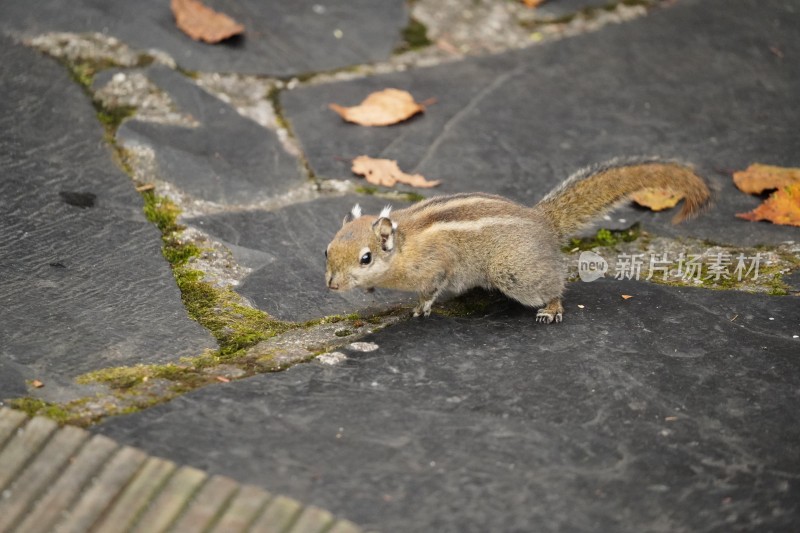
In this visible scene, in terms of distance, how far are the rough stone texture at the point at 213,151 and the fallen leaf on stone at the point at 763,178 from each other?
218 cm

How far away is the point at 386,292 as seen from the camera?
435cm

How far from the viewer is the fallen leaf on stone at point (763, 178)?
15.0ft

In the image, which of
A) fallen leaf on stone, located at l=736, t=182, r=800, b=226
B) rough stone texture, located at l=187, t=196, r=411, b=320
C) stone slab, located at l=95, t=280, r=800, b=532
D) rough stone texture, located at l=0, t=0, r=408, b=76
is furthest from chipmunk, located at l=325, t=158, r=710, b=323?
rough stone texture, located at l=0, t=0, r=408, b=76

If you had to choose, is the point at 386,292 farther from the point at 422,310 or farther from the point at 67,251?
the point at 67,251

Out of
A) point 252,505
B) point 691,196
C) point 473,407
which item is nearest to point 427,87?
point 691,196

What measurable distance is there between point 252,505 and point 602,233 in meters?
2.46

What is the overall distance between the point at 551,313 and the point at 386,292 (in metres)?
0.85

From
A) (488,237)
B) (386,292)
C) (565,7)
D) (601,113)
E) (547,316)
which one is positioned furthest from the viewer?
(565,7)

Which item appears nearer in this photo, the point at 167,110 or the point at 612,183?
the point at 612,183

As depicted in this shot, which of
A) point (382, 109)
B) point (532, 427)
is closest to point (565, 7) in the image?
point (382, 109)

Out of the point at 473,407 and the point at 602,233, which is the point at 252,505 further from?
the point at 602,233

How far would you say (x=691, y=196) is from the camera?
13.1 feet

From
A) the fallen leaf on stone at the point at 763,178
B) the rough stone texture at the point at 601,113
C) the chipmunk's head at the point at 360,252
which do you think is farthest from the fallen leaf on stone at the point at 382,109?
the fallen leaf on stone at the point at 763,178

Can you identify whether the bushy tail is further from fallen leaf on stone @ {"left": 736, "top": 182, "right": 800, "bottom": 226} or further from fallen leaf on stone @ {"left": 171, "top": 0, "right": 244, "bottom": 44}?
fallen leaf on stone @ {"left": 171, "top": 0, "right": 244, "bottom": 44}
